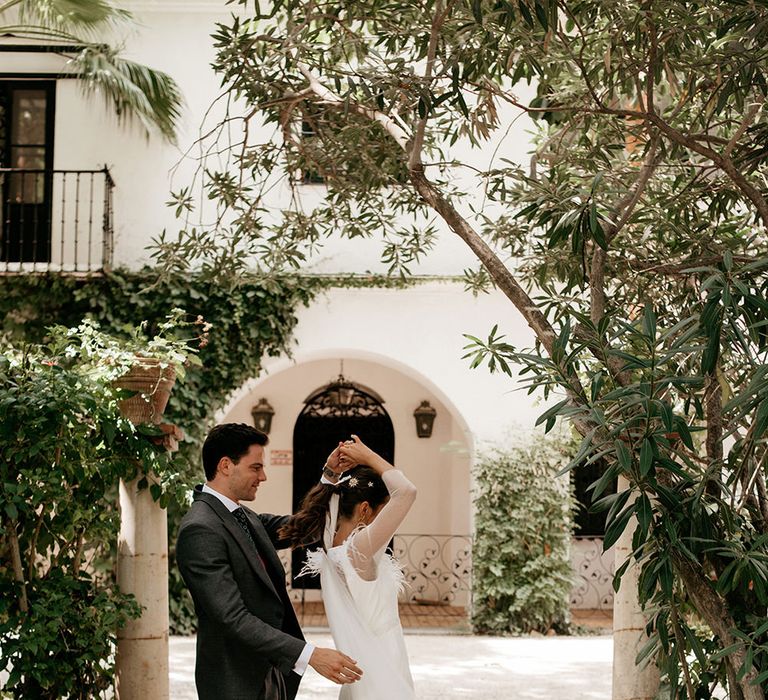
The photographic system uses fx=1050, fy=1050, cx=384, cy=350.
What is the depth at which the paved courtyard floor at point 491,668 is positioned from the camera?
8516 millimetres

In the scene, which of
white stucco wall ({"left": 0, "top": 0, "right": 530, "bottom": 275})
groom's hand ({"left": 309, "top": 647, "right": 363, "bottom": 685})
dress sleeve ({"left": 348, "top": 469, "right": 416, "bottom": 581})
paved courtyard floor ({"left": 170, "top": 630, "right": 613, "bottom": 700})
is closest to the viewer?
groom's hand ({"left": 309, "top": 647, "right": 363, "bottom": 685})

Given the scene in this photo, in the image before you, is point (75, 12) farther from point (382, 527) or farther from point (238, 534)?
point (382, 527)

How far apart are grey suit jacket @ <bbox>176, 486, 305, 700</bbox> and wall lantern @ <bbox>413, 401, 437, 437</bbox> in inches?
436

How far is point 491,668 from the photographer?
9609 mm

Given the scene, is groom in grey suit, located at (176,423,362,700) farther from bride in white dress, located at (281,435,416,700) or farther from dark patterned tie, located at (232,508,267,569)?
bride in white dress, located at (281,435,416,700)

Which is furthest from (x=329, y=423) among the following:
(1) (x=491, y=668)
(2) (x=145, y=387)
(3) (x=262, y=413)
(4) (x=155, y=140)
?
(2) (x=145, y=387)

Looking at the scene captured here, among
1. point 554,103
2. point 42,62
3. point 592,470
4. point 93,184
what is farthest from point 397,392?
point 554,103

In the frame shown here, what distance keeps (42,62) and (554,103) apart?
7771 mm

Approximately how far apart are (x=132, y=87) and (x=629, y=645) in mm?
8293

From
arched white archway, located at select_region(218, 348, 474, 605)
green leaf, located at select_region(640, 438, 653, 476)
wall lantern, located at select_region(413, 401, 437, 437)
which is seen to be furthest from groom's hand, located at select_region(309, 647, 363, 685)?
wall lantern, located at select_region(413, 401, 437, 437)

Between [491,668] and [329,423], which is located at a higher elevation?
[329,423]

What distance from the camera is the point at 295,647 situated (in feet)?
11.7

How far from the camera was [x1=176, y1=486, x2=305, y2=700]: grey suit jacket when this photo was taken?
358 centimetres

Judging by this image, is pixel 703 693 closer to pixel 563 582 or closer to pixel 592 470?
pixel 563 582
